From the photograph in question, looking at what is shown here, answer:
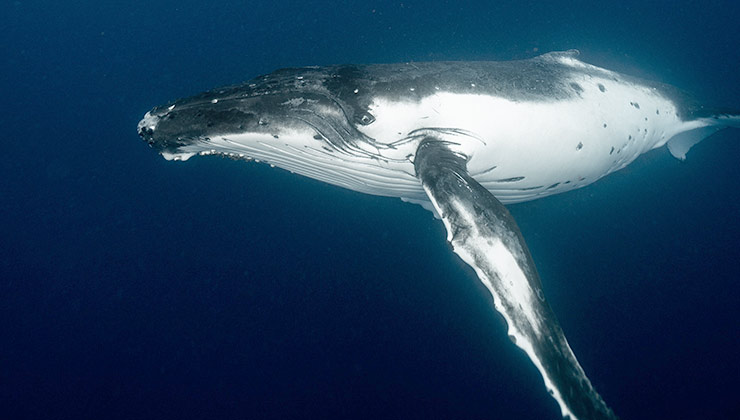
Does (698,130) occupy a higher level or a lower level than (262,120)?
higher

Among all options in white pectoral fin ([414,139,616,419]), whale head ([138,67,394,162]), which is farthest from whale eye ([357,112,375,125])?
white pectoral fin ([414,139,616,419])

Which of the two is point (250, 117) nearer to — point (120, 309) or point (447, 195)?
point (447, 195)

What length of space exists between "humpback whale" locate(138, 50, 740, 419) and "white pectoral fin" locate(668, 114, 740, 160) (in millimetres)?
3138

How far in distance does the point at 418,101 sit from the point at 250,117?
1.84 meters

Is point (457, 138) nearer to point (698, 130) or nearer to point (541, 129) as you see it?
point (541, 129)

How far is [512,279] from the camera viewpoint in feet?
9.19

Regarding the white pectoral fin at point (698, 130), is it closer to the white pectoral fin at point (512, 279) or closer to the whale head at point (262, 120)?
the white pectoral fin at point (512, 279)

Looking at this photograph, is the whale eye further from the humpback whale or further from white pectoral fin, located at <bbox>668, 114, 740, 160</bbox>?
white pectoral fin, located at <bbox>668, 114, 740, 160</bbox>

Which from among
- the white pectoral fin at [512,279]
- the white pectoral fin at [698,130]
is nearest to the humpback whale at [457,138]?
the white pectoral fin at [512,279]

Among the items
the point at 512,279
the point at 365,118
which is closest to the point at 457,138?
the point at 365,118

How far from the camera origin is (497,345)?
318 inches

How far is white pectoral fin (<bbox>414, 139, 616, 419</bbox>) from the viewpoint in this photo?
98.0 inches

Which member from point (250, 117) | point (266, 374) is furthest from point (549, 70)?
point (266, 374)

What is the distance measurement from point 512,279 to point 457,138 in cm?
208
